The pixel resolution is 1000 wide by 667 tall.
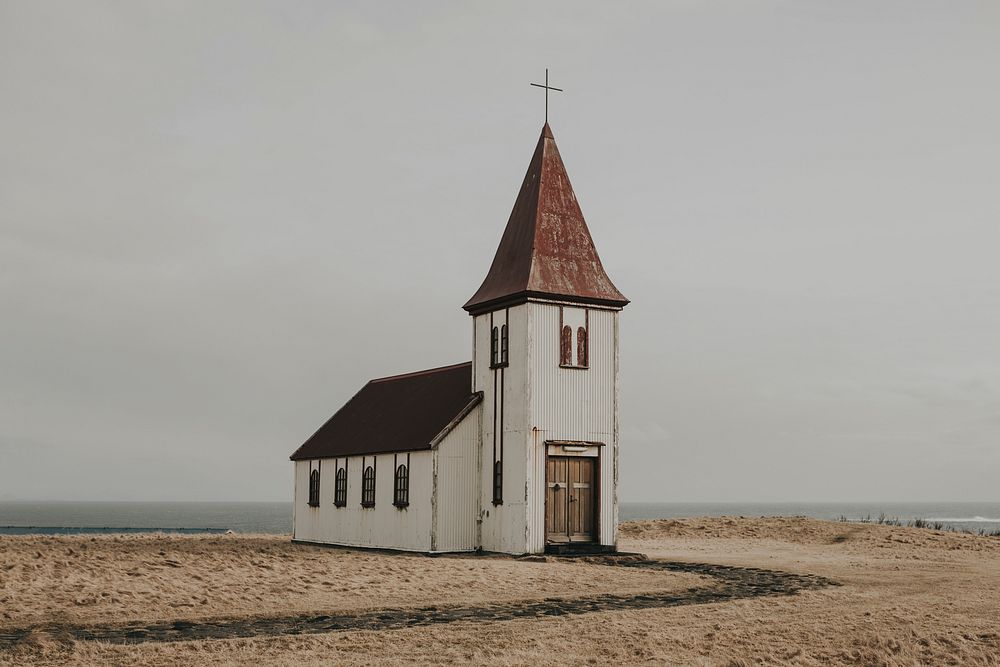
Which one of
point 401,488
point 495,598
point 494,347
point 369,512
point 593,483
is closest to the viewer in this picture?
point 495,598

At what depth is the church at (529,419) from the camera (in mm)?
31297

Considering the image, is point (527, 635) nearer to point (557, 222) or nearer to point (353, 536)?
point (557, 222)

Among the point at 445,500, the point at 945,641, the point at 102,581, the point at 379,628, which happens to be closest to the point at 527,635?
the point at 379,628

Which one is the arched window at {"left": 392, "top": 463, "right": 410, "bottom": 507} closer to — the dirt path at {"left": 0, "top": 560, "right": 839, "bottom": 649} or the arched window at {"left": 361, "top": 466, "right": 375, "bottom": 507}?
the arched window at {"left": 361, "top": 466, "right": 375, "bottom": 507}

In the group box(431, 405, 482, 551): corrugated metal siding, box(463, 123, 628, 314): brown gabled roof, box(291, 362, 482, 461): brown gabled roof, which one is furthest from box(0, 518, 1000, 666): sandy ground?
box(463, 123, 628, 314): brown gabled roof

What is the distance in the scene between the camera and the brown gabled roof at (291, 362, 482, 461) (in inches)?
1328

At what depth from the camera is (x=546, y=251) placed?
32625mm

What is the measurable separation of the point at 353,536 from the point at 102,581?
17199 millimetres

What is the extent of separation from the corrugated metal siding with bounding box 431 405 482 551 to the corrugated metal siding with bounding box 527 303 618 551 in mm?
2618

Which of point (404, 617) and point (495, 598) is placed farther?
point (495, 598)

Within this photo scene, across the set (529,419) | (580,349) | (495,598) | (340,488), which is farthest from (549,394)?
(495,598)

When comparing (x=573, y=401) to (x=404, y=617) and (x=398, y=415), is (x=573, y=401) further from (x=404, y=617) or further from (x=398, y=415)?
(x=404, y=617)

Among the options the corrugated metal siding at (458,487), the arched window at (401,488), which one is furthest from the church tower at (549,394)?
the arched window at (401,488)

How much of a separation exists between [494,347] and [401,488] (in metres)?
5.35
